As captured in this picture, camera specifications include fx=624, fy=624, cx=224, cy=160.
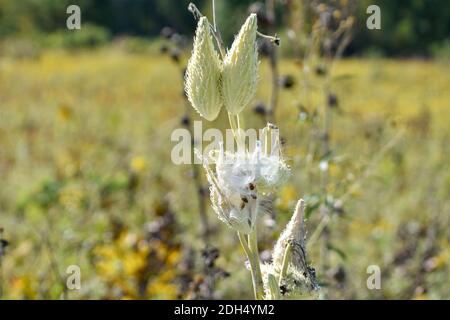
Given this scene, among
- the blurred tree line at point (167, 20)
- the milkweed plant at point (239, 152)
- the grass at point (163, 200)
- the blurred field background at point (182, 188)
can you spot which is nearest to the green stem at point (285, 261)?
the milkweed plant at point (239, 152)

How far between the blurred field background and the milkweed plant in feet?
0.43

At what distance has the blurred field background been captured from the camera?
5.90ft

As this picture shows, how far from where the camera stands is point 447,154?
15.1 feet

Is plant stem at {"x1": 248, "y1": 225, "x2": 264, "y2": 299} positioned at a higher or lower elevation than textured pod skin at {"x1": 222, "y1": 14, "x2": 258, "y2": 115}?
lower

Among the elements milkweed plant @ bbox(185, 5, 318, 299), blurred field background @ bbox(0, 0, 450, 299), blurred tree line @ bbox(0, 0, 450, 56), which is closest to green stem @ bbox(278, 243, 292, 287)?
milkweed plant @ bbox(185, 5, 318, 299)

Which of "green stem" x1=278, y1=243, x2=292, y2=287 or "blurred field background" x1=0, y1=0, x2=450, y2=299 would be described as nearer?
"green stem" x1=278, y1=243, x2=292, y2=287

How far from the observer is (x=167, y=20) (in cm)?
1426

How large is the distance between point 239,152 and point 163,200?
2235mm

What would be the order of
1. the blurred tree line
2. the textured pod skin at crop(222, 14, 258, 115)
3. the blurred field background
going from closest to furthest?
1. the textured pod skin at crop(222, 14, 258, 115)
2. the blurred field background
3. the blurred tree line

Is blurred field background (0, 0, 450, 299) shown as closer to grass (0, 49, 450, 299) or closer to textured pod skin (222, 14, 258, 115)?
grass (0, 49, 450, 299)

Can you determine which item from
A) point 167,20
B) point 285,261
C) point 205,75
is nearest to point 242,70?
point 205,75

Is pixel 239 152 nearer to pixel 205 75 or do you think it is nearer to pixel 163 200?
pixel 205 75
